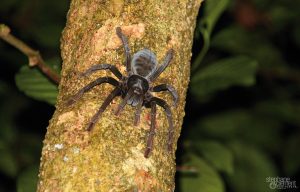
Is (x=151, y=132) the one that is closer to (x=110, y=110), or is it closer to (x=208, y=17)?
(x=110, y=110)

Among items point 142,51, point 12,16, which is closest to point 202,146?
point 142,51

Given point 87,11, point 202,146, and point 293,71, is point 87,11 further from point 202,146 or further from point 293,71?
point 293,71

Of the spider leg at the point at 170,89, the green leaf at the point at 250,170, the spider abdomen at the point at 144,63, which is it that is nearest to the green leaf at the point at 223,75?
the spider abdomen at the point at 144,63

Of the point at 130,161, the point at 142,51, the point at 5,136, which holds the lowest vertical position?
the point at 130,161

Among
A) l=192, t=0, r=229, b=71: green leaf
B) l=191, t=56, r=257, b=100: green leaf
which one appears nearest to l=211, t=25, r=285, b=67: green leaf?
l=191, t=56, r=257, b=100: green leaf

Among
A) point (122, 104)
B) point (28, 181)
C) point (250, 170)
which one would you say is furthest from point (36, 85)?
point (250, 170)

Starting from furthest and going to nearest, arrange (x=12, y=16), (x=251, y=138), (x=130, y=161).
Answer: (x=12, y=16), (x=251, y=138), (x=130, y=161)
